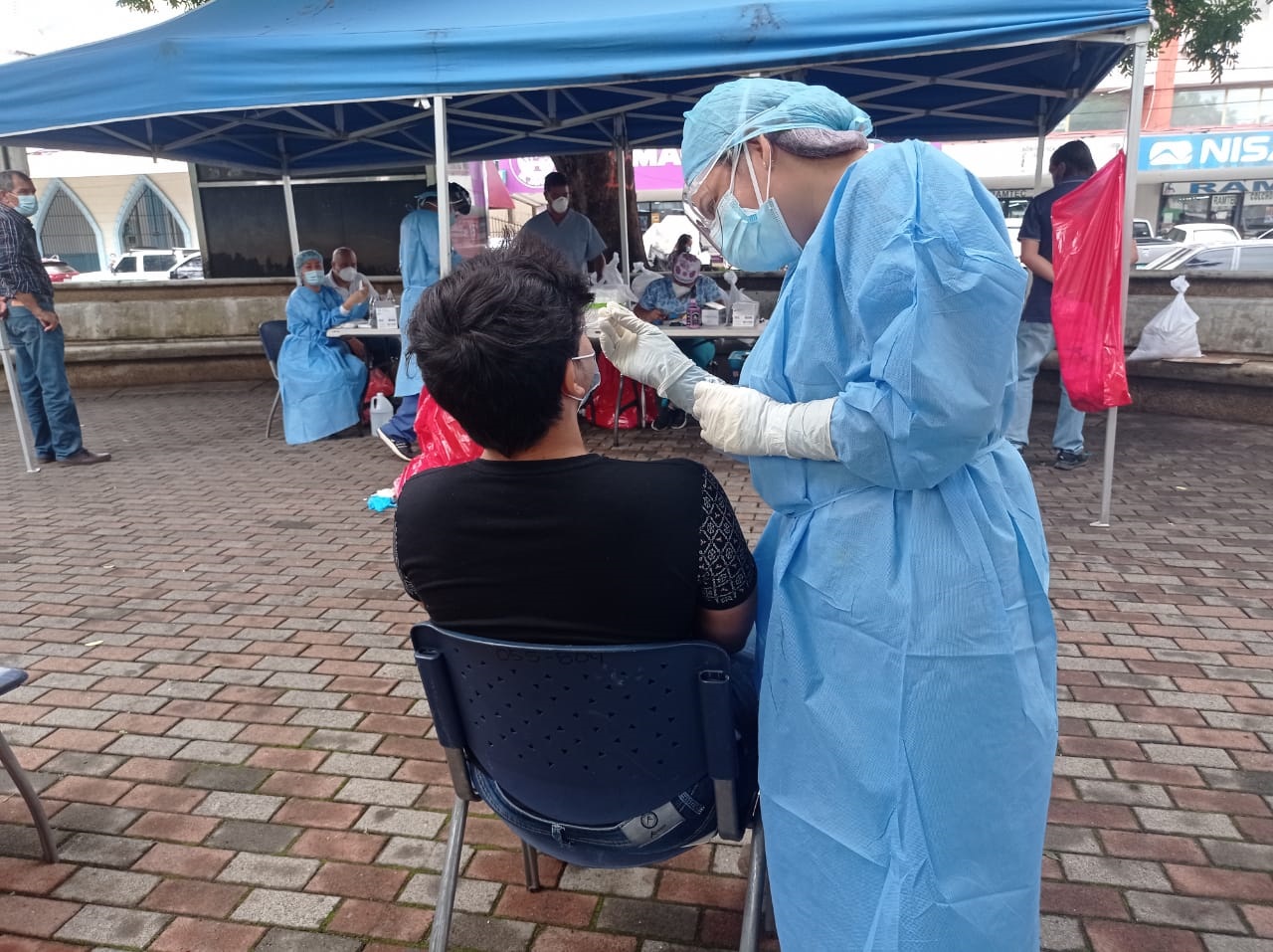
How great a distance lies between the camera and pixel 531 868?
7.03 ft

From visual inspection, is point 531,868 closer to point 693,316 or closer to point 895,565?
point 895,565

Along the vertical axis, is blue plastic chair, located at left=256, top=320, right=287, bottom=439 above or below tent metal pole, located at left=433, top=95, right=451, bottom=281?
below

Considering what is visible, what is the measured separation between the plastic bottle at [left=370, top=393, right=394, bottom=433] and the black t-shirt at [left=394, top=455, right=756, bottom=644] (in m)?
6.01

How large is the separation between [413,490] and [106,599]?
10.8ft

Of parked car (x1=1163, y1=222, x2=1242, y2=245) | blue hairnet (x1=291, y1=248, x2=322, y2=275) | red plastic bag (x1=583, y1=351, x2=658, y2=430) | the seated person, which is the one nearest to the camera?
blue hairnet (x1=291, y1=248, x2=322, y2=275)

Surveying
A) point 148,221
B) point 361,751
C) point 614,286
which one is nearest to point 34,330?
point 614,286

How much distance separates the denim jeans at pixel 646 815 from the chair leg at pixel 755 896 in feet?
0.22

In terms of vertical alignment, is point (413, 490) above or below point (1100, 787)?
above

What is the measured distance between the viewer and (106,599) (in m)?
4.07

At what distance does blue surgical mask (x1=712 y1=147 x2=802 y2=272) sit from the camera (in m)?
1.56

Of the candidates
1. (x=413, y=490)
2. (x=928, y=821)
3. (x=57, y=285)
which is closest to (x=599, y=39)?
(x=413, y=490)

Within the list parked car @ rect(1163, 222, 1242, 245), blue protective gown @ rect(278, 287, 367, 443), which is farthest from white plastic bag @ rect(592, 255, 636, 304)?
parked car @ rect(1163, 222, 1242, 245)

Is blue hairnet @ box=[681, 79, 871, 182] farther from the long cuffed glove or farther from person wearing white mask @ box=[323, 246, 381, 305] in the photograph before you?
person wearing white mask @ box=[323, 246, 381, 305]

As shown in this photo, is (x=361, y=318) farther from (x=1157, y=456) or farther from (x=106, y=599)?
(x=1157, y=456)
